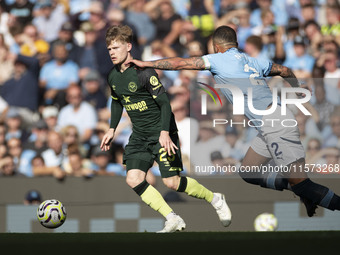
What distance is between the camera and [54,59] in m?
12.3

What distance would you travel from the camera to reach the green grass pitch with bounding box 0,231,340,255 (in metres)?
5.94

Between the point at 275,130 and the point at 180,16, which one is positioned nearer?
the point at 275,130

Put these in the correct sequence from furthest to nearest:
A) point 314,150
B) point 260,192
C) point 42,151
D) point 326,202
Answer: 1. point 42,151
2. point 260,192
3. point 314,150
4. point 326,202

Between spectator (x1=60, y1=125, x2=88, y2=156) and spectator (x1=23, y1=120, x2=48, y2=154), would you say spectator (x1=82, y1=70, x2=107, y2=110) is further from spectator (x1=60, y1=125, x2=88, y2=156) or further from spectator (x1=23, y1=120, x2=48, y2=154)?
spectator (x1=23, y1=120, x2=48, y2=154)

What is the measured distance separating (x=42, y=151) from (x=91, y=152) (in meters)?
0.78

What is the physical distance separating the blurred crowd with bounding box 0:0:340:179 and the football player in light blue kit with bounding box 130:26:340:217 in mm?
2009

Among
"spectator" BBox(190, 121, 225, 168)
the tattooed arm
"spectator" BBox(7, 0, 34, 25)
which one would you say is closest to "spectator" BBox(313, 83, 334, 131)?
"spectator" BBox(190, 121, 225, 168)

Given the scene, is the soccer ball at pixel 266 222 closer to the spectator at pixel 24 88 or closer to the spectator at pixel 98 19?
the spectator at pixel 24 88

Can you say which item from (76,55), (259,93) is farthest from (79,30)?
(259,93)

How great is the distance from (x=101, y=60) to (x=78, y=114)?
111 cm

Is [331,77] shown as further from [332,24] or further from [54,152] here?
[54,152]

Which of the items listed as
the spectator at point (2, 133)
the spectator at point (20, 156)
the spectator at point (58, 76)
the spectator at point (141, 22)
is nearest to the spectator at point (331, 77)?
the spectator at point (141, 22)

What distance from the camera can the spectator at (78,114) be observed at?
1151 cm

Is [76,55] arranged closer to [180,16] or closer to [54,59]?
[54,59]
